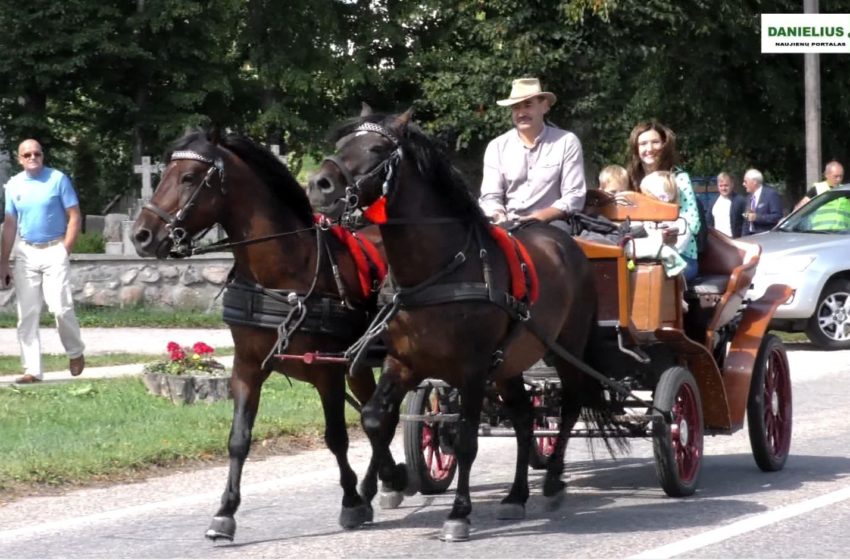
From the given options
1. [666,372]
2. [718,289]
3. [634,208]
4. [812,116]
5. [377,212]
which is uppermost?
[812,116]

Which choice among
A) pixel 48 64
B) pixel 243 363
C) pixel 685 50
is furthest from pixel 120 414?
pixel 48 64

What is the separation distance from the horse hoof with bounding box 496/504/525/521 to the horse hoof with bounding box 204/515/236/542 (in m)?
1.45

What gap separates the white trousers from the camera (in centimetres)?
1437

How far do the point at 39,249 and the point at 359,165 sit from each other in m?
7.51

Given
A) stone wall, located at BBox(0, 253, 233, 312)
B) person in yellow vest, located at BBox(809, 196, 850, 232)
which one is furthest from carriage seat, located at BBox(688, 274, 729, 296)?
stone wall, located at BBox(0, 253, 233, 312)

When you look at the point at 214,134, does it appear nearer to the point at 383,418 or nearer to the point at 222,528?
the point at 383,418

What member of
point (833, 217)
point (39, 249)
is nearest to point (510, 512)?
point (39, 249)

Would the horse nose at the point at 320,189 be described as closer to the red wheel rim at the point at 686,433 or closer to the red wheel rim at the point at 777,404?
the red wheel rim at the point at 686,433

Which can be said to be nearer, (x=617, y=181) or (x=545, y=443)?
(x=617, y=181)

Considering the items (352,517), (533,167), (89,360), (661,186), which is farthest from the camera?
(89,360)

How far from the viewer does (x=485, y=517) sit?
28.3ft

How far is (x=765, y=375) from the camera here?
10227 millimetres

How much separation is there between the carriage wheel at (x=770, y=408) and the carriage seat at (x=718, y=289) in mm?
403

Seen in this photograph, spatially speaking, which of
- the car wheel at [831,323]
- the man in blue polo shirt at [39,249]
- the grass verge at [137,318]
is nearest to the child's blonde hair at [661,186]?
the man in blue polo shirt at [39,249]
